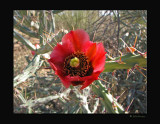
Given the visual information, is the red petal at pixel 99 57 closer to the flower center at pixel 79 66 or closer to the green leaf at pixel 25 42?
the flower center at pixel 79 66

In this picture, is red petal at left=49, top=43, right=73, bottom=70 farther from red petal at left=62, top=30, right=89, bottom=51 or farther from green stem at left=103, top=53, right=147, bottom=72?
green stem at left=103, top=53, right=147, bottom=72

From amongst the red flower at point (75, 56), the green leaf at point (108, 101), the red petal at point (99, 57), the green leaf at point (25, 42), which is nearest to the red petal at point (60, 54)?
the red flower at point (75, 56)

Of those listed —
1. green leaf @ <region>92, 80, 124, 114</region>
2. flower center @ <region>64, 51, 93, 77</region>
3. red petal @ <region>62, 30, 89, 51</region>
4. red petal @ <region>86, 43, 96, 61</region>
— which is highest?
red petal @ <region>62, 30, 89, 51</region>

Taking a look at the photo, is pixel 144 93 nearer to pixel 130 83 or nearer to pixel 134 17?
pixel 130 83

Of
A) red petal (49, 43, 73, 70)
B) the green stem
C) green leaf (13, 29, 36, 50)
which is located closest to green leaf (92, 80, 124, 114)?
the green stem

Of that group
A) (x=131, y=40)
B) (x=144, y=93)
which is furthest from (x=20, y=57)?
(x=144, y=93)

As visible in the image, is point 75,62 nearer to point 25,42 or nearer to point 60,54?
point 60,54

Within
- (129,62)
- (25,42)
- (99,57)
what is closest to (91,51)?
(99,57)

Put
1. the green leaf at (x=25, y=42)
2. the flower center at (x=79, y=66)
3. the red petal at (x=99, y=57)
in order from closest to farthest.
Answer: the red petal at (x=99, y=57) → the flower center at (x=79, y=66) → the green leaf at (x=25, y=42)
